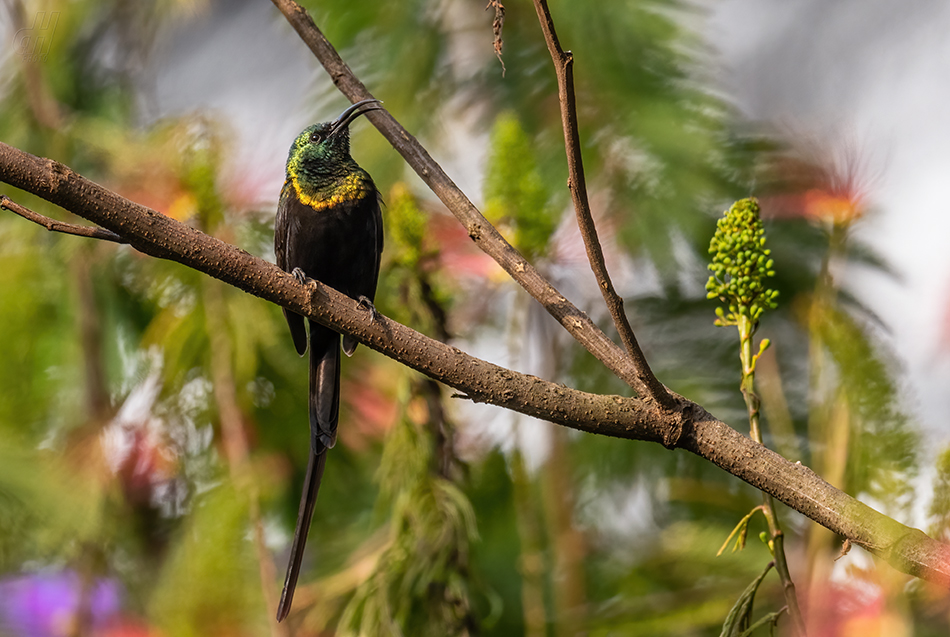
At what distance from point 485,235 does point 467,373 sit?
0.21 m

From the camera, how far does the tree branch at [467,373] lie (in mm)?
691

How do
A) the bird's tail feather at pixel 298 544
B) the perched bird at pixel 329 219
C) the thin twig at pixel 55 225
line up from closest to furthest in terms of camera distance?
the thin twig at pixel 55 225, the bird's tail feather at pixel 298 544, the perched bird at pixel 329 219

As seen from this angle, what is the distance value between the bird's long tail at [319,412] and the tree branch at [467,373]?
11.0 inches

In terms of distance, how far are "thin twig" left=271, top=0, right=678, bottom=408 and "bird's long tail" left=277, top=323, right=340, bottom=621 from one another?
374 mm

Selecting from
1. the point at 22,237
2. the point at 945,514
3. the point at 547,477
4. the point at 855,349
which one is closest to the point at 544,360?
the point at 547,477

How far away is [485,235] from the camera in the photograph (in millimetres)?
918

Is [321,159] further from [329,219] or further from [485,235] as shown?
[485,235]

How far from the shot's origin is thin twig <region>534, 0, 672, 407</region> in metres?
0.67

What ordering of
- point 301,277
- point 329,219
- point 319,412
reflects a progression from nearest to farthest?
point 301,277, point 319,412, point 329,219

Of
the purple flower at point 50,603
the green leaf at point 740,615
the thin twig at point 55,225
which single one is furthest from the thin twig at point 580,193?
the purple flower at point 50,603

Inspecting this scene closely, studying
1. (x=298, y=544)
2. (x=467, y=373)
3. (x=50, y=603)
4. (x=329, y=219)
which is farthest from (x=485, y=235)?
(x=50, y=603)

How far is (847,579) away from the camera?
0.97 metres

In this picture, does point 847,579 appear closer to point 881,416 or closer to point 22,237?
point 881,416

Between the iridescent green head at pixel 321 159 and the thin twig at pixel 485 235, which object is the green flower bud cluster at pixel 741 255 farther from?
the iridescent green head at pixel 321 159
